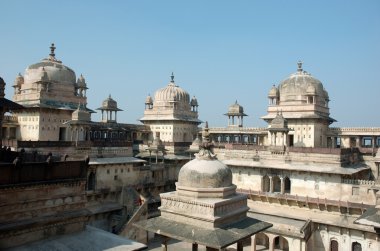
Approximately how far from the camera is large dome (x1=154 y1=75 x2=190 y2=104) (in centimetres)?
4450

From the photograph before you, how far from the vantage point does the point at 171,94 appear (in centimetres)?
4450

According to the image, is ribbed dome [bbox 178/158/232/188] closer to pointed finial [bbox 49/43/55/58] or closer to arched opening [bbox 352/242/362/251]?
arched opening [bbox 352/242/362/251]

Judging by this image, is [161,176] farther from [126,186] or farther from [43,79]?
[43,79]

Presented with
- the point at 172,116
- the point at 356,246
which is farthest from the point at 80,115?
the point at 356,246

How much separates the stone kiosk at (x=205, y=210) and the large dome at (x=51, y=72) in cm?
2609

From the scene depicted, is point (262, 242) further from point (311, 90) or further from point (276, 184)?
point (311, 90)

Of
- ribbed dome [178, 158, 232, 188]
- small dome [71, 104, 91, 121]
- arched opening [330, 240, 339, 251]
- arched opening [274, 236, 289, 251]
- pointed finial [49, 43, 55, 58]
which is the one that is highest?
pointed finial [49, 43, 55, 58]

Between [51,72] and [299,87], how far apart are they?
24488 millimetres

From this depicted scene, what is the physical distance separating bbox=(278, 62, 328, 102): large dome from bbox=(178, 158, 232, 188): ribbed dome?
25574mm

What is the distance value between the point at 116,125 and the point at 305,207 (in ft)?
75.6

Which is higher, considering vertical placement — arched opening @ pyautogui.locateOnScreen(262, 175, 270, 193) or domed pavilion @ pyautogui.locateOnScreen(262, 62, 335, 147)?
domed pavilion @ pyautogui.locateOnScreen(262, 62, 335, 147)

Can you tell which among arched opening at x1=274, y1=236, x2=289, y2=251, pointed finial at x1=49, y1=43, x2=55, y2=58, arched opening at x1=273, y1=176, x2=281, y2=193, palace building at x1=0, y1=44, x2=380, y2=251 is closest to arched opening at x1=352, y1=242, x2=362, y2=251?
palace building at x1=0, y1=44, x2=380, y2=251

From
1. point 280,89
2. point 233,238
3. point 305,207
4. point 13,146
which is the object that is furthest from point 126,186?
point 233,238

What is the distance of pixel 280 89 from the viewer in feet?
127
